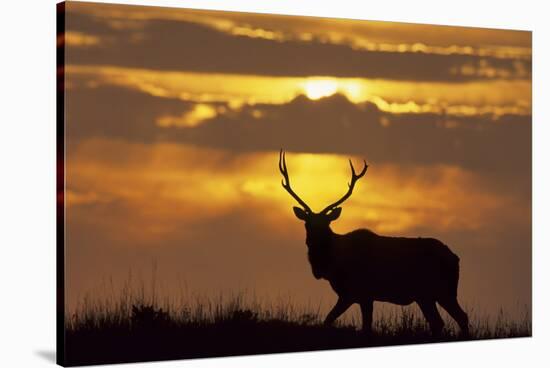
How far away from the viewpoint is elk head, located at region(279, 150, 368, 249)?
1012cm

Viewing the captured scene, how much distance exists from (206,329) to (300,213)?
1.07 m

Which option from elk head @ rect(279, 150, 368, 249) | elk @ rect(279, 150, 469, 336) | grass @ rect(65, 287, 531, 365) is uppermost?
elk head @ rect(279, 150, 368, 249)

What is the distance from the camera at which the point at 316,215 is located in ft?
33.5

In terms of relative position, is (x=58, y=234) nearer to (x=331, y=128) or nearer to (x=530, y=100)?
(x=331, y=128)

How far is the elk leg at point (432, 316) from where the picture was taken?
10.6 meters

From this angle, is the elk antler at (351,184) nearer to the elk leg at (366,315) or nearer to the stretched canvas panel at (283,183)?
the stretched canvas panel at (283,183)

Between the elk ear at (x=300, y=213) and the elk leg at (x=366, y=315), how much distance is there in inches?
30.9

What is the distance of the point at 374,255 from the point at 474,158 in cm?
112

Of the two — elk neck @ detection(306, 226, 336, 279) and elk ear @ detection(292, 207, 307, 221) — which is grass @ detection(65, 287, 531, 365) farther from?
elk ear @ detection(292, 207, 307, 221)

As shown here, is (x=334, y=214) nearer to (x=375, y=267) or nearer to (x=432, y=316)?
(x=375, y=267)

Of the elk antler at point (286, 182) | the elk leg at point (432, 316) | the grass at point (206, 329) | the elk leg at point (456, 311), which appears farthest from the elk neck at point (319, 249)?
the elk leg at point (456, 311)

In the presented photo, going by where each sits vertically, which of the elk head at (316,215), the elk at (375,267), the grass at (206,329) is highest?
the elk head at (316,215)

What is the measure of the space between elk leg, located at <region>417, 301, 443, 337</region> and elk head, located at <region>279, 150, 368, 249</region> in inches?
37.2

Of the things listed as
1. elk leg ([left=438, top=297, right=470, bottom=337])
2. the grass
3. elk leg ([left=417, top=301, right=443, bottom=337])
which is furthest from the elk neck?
elk leg ([left=438, top=297, right=470, bottom=337])
